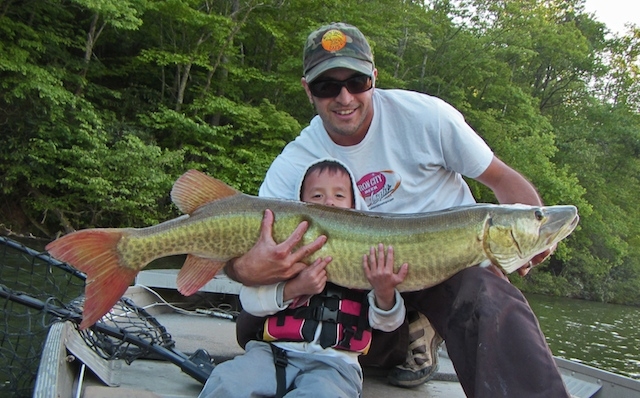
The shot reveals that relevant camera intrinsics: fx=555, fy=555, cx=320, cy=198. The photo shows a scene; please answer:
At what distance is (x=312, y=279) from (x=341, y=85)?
3.85 feet

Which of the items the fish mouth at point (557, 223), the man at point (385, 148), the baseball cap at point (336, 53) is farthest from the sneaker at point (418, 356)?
the baseball cap at point (336, 53)

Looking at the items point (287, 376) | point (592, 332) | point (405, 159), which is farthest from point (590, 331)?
point (287, 376)

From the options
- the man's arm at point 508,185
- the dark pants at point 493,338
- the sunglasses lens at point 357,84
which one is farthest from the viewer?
the sunglasses lens at point 357,84

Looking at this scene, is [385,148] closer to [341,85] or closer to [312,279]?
[341,85]

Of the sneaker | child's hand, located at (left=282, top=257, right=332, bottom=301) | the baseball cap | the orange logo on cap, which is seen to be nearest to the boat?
the sneaker

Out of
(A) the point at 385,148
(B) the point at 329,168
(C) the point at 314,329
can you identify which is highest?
(A) the point at 385,148

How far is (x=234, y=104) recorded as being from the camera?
17.8 meters

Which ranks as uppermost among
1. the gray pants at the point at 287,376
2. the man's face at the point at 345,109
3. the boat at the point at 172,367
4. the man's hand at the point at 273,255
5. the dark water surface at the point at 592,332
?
the man's face at the point at 345,109

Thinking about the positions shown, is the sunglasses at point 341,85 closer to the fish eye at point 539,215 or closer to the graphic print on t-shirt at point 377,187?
the graphic print on t-shirt at point 377,187

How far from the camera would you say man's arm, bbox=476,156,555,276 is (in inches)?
117

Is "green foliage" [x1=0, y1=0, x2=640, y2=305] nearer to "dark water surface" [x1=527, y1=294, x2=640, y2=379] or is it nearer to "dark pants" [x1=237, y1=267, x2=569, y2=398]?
"dark water surface" [x1=527, y1=294, x2=640, y2=379]

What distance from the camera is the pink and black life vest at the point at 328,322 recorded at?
2.57 m

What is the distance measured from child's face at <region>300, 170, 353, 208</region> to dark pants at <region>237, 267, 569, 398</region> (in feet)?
2.15

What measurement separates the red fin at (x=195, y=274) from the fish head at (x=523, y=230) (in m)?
1.24
